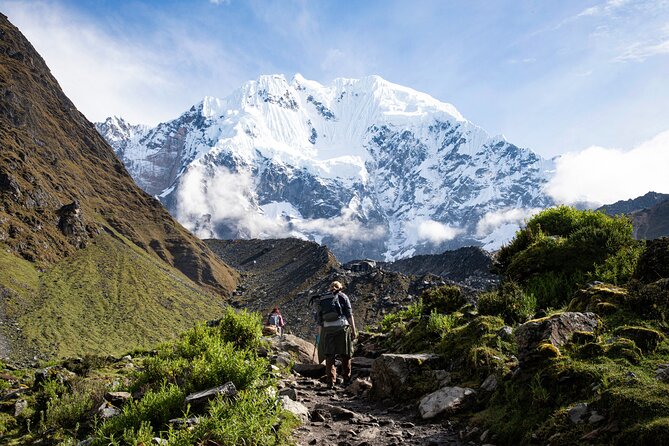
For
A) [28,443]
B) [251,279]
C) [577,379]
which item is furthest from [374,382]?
[251,279]

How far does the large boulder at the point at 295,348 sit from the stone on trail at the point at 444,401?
8.37 metres

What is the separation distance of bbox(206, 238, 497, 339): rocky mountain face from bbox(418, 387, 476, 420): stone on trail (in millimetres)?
51265

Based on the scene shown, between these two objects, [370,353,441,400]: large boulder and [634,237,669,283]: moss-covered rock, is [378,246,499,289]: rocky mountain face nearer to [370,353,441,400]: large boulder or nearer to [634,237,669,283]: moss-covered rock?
[634,237,669,283]: moss-covered rock

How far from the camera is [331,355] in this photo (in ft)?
39.0

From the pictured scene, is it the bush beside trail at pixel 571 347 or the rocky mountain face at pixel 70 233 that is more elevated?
the rocky mountain face at pixel 70 233

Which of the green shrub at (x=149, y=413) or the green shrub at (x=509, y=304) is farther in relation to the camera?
the green shrub at (x=509, y=304)

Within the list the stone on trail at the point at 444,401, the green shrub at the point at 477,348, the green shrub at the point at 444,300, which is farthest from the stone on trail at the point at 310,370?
the stone on trail at the point at 444,401

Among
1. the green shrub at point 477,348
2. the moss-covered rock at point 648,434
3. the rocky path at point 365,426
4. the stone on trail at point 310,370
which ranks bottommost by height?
the rocky path at point 365,426

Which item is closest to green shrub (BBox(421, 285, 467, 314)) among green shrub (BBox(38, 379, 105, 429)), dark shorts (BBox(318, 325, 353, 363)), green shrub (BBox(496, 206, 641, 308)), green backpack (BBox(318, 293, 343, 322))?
green shrub (BBox(496, 206, 641, 308))

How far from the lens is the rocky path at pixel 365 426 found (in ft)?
23.4

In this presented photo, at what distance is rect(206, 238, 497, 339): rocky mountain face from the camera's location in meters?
84.2

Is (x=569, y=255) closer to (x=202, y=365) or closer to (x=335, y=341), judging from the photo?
(x=335, y=341)

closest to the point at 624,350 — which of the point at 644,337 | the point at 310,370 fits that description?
the point at 644,337

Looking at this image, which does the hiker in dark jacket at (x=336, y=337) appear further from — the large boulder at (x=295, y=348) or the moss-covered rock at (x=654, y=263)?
the moss-covered rock at (x=654, y=263)
